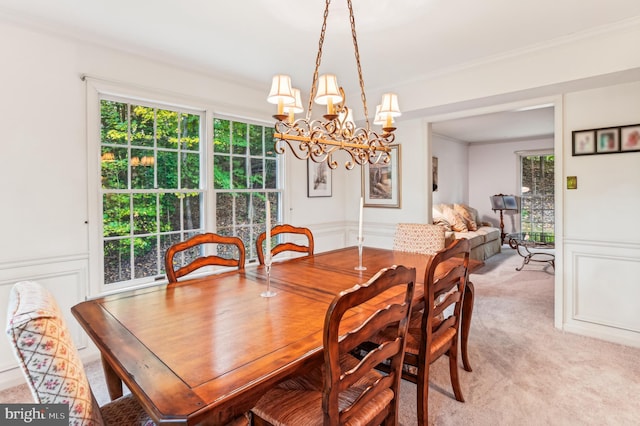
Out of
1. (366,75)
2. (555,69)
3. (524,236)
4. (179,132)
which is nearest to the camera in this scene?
(555,69)

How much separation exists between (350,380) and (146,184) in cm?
261

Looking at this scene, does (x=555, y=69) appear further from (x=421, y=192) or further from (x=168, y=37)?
(x=168, y=37)

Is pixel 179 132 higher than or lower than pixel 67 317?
higher

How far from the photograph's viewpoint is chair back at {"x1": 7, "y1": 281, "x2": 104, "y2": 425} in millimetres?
833

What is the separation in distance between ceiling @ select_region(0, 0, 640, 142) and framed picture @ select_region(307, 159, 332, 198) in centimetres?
131

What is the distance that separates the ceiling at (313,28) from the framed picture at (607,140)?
83 centimetres

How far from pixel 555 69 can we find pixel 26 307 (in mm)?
3560

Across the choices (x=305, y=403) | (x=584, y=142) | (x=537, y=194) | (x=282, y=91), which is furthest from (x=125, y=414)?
(x=537, y=194)

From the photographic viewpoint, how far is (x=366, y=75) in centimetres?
349

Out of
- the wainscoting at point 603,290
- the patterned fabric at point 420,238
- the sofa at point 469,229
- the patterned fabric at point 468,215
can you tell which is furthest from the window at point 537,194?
the patterned fabric at point 420,238

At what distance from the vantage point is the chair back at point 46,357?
83cm

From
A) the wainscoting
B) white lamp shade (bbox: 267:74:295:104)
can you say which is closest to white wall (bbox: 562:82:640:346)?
the wainscoting

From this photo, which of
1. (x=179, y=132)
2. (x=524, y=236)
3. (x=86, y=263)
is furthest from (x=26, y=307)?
(x=524, y=236)

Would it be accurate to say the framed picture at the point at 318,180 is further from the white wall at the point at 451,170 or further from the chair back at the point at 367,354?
the white wall at the point at 451,170
